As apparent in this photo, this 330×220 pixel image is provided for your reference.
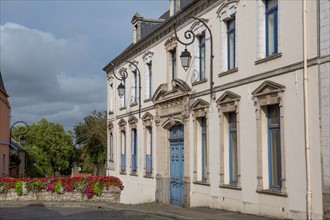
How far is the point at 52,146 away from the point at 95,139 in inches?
1108

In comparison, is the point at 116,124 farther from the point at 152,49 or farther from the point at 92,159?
the point at 92,159

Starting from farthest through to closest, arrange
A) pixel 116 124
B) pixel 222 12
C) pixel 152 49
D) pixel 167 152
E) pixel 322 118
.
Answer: pixel 116 124
pixel 152 49
pixel 167 152
pixel 222 12
pixel 322 118

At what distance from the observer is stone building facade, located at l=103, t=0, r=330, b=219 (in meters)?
13.4

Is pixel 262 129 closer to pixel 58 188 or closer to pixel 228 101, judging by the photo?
pixel 228 101

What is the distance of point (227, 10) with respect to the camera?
17.7 metres

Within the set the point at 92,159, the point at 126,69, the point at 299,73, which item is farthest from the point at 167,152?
the point at 92,159

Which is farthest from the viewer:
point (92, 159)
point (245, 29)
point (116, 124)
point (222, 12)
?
point (92, 159)

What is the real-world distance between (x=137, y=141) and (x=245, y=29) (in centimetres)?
1256

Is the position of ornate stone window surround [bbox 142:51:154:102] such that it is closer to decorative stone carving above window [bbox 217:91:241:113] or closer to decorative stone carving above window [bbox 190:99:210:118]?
decorative stone carving above window [bbox 190:99:210:118]

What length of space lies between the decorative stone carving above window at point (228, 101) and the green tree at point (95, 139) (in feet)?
112

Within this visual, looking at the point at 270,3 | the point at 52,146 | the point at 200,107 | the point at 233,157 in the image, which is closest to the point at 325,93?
the point at 270,3

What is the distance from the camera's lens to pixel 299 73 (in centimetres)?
1376

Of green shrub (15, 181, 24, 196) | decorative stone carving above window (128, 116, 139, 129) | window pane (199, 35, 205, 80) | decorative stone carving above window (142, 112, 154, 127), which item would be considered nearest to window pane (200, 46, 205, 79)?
window pane (199, 35, 205, 80)

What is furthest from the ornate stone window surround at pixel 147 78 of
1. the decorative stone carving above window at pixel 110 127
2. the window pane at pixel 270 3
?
the window pane at pixel 270 3
